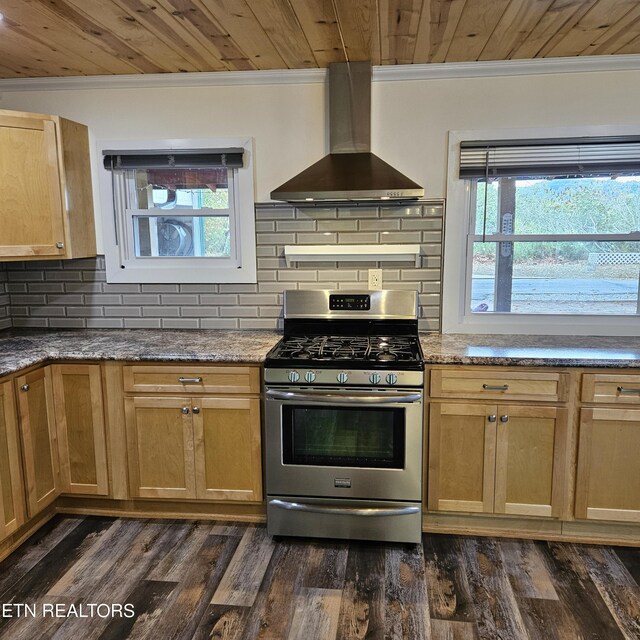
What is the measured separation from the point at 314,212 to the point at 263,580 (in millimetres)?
1909

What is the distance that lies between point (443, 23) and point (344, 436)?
1.87 metres

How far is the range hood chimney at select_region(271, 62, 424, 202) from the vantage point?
2.51 m

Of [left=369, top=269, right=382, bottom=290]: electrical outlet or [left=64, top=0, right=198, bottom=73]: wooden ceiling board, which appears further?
[left=369, top=269, right=382, bottom=290]: electrical outlet

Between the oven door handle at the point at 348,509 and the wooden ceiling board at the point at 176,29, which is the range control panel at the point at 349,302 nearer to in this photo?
the oven door handle at the point at 348,509

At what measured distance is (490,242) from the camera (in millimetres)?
3033

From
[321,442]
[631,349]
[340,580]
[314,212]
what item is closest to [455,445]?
[321,442]

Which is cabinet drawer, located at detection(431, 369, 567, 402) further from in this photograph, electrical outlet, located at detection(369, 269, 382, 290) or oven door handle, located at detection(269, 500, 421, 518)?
electrical outlet, located at detection(369, 269, 382, 290)

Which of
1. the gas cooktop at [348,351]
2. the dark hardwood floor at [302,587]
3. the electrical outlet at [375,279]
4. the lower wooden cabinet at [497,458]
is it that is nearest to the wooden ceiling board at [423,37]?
the electrical outlet at [375,279]

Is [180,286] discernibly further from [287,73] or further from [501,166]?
[501,166]

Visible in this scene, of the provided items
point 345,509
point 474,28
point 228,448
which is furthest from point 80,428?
point 474,28

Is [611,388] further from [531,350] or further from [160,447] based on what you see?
[160,447]

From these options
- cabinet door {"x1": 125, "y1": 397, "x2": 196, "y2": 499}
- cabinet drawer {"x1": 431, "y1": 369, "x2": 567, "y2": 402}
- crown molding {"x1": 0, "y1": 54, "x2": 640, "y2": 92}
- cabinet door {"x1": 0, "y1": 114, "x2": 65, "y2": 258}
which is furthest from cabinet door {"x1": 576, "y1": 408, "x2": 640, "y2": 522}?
cabinet door {"x1": 0, "y1": 114, "x2": 65, "y2": 258}

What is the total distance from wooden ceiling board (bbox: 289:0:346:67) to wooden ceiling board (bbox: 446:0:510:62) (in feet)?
1.75

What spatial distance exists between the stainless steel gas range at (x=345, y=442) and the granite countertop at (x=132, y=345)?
27 centimetres
